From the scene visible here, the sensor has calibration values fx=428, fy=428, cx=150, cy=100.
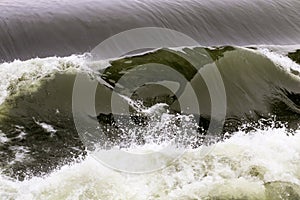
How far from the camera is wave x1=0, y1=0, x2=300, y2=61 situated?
21.4 feet

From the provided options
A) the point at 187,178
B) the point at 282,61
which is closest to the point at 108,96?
the point at 187,178

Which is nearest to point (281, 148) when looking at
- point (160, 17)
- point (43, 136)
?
point (43, 136)

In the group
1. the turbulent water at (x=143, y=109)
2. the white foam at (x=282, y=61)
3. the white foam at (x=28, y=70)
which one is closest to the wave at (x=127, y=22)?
the turbulent water at (x=143, y=109)

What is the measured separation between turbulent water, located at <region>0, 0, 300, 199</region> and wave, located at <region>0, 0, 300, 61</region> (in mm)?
29

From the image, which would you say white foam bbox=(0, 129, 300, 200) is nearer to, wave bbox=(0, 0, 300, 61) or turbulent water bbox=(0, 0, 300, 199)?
turbulent water bbox=(0, 0, 300, 199)

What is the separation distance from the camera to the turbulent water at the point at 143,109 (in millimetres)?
3957

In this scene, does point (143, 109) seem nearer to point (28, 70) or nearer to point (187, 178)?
point (187, 178)

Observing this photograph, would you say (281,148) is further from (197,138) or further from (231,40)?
(231,40)

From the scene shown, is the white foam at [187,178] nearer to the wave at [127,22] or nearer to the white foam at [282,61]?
the white foam at [282,61]

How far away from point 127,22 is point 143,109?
2.71m

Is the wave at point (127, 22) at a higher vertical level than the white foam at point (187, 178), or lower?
higher

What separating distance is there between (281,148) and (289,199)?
0.86 meters

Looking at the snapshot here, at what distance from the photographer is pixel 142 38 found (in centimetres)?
688

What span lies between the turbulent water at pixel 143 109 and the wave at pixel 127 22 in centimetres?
3
